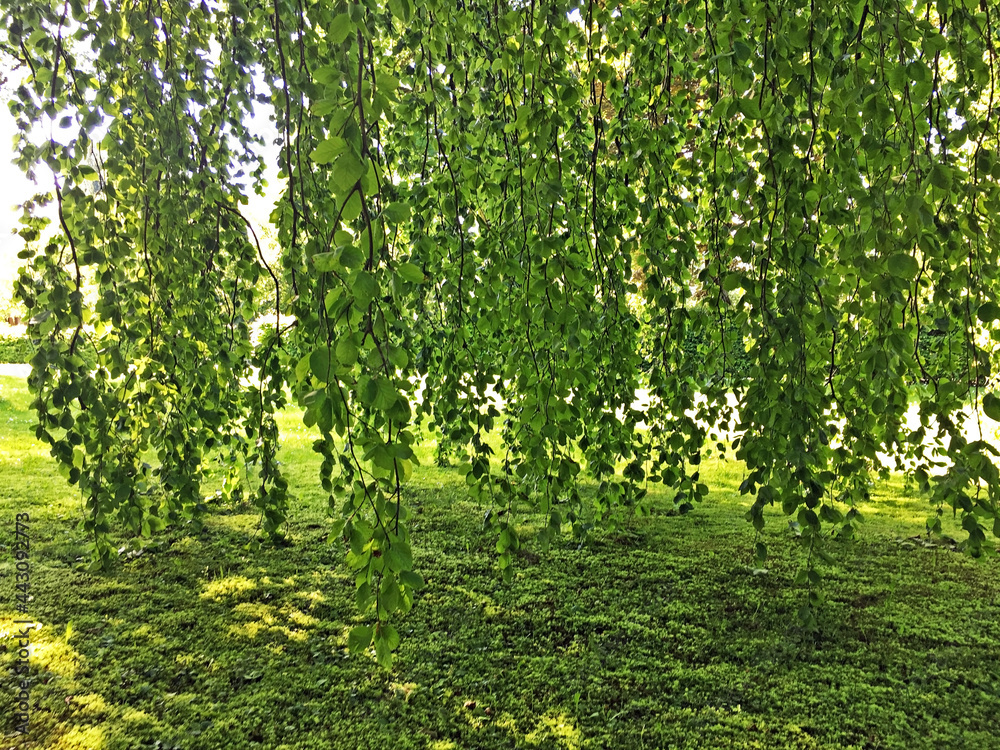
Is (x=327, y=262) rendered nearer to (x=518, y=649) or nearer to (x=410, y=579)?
(x=410, y=579)

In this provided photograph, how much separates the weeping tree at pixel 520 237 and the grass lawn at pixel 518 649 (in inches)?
23.0

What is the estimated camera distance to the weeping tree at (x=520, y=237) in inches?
42.6

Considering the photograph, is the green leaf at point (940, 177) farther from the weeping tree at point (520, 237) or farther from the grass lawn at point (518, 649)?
the grass lawn at point (518, 649)

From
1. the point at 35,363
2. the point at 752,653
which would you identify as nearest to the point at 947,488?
the point at 752,653

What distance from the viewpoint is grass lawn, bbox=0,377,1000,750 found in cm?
195

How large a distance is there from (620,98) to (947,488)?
140 centimetres

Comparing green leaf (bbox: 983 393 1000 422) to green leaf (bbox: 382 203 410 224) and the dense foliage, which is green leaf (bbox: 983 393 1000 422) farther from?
the dense foliage

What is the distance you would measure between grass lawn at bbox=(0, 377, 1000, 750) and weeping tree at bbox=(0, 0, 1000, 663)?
58 centimetres

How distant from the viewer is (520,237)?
5.75 ft

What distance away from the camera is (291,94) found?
144 cm

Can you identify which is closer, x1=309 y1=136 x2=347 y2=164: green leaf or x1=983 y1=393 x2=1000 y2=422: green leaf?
x1=309 y1=136 x2=347 y2=164: green leaf

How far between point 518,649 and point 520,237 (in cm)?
151

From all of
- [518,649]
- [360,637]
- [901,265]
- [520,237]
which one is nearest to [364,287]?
[360,637]

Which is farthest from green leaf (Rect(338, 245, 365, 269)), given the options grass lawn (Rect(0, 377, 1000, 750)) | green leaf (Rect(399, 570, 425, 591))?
grass lawn (Rect(0, 377, 1000, 750))
